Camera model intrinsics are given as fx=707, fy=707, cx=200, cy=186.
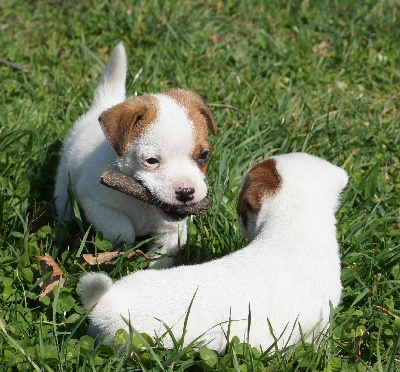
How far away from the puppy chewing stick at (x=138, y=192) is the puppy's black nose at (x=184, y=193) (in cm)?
10

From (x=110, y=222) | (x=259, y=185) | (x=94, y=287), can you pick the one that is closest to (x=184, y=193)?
(x=259, y=185)

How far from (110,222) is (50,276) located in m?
0.50

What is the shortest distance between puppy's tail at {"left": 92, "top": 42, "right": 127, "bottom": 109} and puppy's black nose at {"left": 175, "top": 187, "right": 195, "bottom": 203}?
4.63 ft

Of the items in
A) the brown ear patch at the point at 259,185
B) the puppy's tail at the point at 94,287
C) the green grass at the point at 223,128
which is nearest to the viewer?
the puppy's tail at the point at 94,287

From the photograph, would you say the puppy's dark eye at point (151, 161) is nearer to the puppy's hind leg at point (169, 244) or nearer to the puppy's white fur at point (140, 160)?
the puppy's white fur at point (140, 160)

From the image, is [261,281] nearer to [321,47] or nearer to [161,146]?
[161,146]

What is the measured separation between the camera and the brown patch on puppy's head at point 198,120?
13.4ft

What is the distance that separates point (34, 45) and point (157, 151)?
3614mm

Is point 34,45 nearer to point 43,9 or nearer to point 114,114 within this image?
point 43,9

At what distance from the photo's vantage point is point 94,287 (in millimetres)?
3148

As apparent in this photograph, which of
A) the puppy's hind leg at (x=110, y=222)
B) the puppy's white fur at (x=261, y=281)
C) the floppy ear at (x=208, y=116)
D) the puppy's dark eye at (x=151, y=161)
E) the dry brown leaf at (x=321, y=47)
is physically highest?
the floppy ear at (x=208, y=116)

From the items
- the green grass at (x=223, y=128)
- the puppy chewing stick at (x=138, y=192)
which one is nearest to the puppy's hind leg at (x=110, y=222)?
the green grass at (x=223, y=128)

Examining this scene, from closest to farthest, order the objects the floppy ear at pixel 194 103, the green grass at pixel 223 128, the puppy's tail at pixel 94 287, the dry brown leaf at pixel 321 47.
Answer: the puppy's tail at pixel 94 287 → the green grass at pixel 223 128 → the floppy ear at pixel 194 103 → the dry brown leaf at pixel 321 47

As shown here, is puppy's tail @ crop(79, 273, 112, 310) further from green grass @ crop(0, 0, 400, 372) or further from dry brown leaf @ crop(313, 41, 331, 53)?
dry brown leaf @ crop(313, 41, 331, 53)
